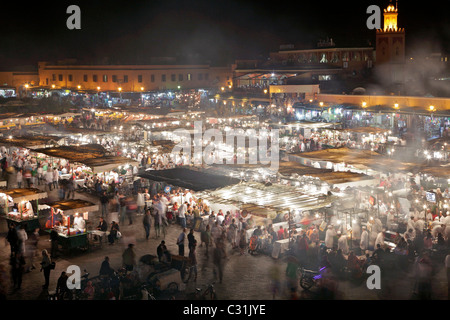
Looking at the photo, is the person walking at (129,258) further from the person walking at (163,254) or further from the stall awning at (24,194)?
the stall awning at (24,194)

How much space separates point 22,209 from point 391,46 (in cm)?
4038

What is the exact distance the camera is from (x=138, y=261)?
Answer: 12969mm

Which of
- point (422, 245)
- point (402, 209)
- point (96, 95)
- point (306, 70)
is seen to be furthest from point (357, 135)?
point (96, 95)

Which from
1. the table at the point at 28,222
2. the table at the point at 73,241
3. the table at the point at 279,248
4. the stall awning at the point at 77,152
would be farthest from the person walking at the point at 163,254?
the stall awning at the point at 77,152

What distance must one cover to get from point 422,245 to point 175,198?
26.3 feet

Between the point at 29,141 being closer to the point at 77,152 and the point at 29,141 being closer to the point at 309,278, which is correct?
the point at 77,152

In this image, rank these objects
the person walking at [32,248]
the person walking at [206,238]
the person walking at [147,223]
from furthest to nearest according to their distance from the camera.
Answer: the person walking at [147,223] < the person walking at [206,238] < the person walking at [32,248]

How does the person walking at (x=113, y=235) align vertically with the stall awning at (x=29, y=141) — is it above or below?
below

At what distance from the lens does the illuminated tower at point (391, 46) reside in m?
46.7

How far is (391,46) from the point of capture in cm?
4772

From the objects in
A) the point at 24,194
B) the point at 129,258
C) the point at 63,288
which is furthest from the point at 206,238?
the point at 24,194

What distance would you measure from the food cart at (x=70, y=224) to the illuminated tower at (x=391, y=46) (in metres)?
37.8

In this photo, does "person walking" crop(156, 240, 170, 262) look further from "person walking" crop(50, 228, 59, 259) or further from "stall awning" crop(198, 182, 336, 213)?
"person walking" crop(50, 228, 59, 259)

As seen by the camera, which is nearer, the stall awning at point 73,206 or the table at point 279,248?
the table at point 279,248
